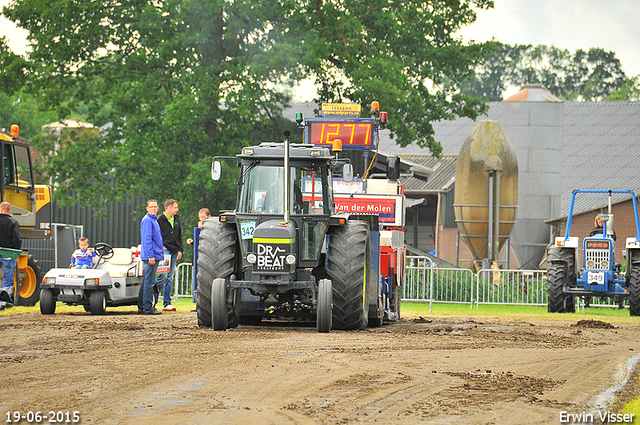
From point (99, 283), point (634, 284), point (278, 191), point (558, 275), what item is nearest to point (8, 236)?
point (99, 283)

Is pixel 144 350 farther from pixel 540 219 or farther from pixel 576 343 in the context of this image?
pixel 540 219

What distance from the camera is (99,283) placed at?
14.3m

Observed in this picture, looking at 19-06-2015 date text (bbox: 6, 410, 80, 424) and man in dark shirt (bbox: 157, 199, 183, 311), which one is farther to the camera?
man in dark shirt (bbox: 157, 199, 183, 311)

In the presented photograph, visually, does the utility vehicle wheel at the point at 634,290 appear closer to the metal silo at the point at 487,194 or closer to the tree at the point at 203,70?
the tree at the point at 203,70

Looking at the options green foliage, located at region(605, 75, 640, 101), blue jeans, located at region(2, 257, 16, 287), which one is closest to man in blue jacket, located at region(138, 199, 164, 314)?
blue jeans, located at region(2, 257, 16, 287)

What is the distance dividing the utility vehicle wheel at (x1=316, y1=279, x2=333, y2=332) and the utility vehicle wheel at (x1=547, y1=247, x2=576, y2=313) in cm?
914

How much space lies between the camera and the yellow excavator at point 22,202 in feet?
54.3

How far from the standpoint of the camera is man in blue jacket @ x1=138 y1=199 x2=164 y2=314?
14.5 metres

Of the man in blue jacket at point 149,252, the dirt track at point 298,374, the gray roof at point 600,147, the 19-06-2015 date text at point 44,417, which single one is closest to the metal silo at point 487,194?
the gray roof at point 600,147

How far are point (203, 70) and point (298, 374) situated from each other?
18.2 meters

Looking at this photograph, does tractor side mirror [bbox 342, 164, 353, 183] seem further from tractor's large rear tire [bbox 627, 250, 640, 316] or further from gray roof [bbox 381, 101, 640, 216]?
gray roof [bbox 381, 101, 640, 216]

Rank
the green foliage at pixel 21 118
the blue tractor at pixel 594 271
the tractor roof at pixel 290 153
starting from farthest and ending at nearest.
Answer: the green foliage at pixel 21 118
the blue tractor at pixel 594 271
the tractor roof at pixel 290 153

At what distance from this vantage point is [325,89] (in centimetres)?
2652

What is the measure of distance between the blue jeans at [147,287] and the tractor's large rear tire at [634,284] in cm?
970
